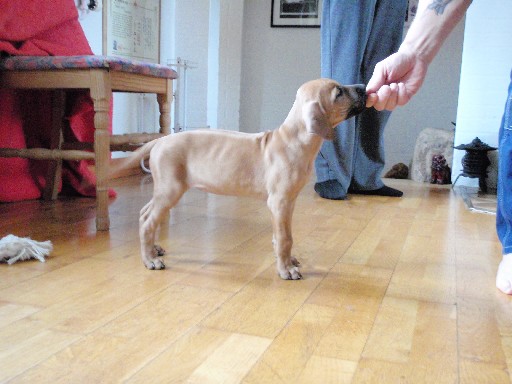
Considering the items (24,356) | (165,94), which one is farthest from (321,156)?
(24,356)

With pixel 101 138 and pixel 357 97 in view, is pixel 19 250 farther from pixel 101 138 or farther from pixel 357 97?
pixel 357 97

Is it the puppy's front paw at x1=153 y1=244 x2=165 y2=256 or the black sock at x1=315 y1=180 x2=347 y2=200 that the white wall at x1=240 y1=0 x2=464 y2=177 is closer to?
the black sock at x1=315 y1=180 x2=347 y2=200

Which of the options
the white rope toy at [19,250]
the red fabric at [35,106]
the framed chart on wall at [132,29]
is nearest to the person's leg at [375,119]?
the red fabric at [35,106]

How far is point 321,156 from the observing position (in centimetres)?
281

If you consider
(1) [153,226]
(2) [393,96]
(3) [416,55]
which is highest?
(3) [416,55]

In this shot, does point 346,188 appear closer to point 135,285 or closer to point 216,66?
point 135,285

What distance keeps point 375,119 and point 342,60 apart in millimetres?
363

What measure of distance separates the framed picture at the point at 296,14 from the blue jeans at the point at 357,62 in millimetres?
2500

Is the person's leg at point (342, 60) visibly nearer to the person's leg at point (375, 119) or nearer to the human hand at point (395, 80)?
the person's leg at point (375, 119)

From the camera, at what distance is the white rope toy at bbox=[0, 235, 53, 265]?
4.85ft

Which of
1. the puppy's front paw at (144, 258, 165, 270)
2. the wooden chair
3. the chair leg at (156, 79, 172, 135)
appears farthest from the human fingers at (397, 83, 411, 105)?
the chair leg at (156, 79, 172, 135)

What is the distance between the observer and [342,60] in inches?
106

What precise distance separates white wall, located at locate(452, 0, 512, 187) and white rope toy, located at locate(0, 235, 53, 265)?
2.70 m

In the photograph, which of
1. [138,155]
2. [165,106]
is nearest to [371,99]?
[138,155]
